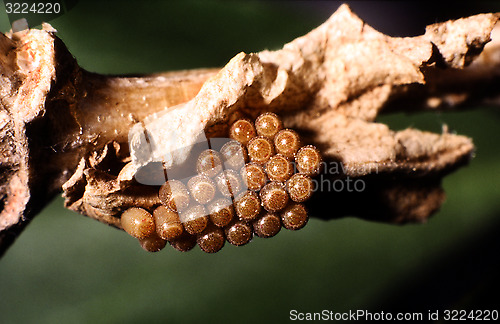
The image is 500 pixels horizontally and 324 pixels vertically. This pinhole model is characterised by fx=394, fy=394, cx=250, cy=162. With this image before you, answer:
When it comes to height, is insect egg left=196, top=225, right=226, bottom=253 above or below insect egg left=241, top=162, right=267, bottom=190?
below

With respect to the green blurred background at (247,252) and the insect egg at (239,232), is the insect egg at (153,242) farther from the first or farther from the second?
the green blurred background at (247,252)

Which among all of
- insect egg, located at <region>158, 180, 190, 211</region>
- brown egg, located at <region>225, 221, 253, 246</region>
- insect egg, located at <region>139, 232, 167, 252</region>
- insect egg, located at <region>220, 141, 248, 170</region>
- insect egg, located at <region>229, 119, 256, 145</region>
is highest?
insect egg, located at <region>229, 119, 256, 145</region>

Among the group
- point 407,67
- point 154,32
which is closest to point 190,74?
point 407,67

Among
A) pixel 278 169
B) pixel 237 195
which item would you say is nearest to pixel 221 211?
pixel 237 195

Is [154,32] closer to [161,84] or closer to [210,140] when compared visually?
[161,84]

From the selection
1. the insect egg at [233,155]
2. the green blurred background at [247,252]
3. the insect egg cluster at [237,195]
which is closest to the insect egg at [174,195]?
the insect egg cluster at [237,195]

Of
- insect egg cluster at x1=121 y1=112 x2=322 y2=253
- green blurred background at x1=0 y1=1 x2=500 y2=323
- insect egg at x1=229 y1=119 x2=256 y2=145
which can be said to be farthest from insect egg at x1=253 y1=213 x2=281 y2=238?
green blurred background at x1=0 y1=1 x2=500 y2=323

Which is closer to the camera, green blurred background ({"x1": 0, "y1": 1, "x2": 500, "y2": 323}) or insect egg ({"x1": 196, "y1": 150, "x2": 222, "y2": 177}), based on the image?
insect egg ({"x1": 196, "y1": 150, "x2": 222, "y2": 177})

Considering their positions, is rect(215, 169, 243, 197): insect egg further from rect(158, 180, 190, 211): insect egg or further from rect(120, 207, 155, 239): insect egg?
rect(120, 207, 155, 239): insect egg
